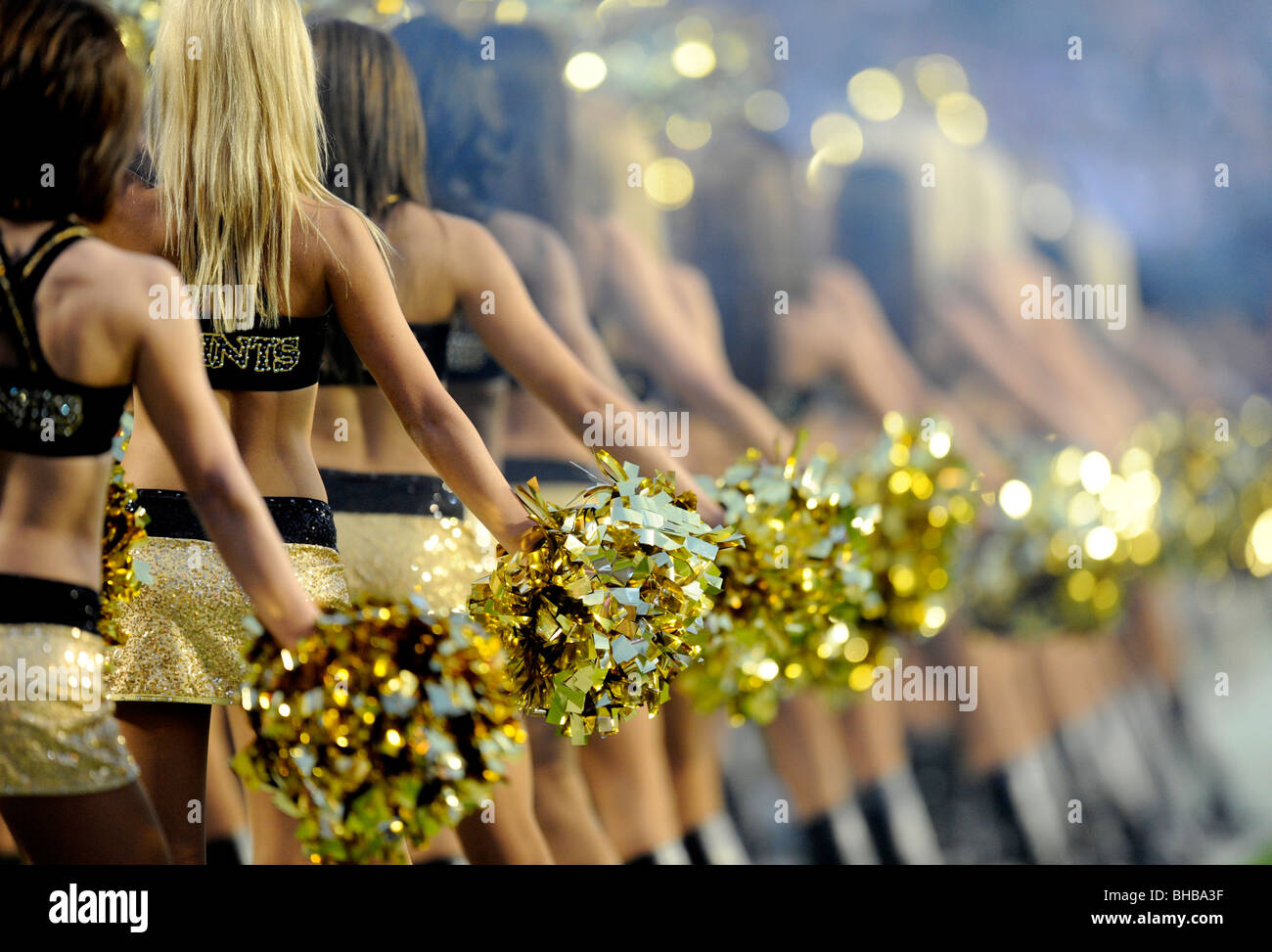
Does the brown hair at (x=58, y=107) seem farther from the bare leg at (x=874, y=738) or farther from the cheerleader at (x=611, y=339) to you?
the bare leg at (x=874, y=738)

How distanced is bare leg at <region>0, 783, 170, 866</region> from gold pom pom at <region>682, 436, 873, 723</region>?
92cm

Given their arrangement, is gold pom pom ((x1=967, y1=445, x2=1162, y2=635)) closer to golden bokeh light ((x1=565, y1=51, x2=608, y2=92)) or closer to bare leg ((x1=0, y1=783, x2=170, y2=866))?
golden bokeh light ((x1=565, y1=51, x2=608, y2=92))

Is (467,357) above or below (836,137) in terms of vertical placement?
below

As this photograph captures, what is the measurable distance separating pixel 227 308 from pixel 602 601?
2.42ft

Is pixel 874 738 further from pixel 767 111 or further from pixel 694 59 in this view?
pixel 694 59

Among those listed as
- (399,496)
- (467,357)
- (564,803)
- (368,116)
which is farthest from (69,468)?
(564,803)

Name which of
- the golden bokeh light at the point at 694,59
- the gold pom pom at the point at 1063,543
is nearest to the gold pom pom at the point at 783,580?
the gold pom pom at the point at 1063,543

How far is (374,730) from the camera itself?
5.33ft

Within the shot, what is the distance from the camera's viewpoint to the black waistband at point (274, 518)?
5.86 ft

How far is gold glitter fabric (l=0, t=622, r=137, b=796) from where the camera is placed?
1.60 m

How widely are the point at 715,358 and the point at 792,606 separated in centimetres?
54

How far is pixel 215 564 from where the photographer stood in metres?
1.80

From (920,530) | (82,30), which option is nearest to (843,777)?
(920,530)
